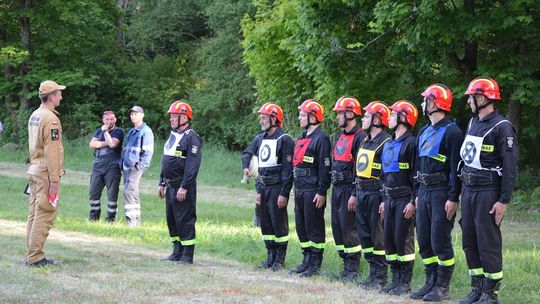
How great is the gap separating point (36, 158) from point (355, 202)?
432cm

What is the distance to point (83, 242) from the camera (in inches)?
537

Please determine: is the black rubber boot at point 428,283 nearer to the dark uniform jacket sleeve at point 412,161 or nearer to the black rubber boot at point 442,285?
the black rubber boot at point 442,285

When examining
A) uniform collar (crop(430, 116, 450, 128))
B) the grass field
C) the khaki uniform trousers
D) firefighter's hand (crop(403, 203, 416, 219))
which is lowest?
the grass field

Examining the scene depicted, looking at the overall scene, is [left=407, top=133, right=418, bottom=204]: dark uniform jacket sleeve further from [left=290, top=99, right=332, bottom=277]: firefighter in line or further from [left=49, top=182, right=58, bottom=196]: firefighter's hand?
[left=49, top=182, right=58, bottom=196]: firefighter's hand

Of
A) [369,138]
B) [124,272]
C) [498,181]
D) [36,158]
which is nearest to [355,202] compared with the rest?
[369,138]

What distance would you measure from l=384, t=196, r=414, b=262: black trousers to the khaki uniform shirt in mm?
4384

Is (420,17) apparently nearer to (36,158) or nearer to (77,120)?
(36,158)

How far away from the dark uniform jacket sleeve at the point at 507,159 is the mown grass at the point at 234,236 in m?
1.48

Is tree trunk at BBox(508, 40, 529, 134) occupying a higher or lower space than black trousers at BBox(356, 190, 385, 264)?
higher

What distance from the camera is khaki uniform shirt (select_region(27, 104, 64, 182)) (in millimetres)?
10617

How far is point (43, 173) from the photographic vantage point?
35.1ft

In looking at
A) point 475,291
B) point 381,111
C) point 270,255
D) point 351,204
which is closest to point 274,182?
point 270,255

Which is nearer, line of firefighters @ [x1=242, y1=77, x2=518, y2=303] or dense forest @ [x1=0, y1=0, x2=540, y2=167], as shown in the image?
line of firefighters @ [x1=242, y1=77, x2=518, y2=303]

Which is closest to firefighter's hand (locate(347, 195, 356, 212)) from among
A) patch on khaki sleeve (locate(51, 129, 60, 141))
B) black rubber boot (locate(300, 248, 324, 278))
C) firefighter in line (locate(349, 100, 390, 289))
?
firefighter in line (locate(349, 100, 390, 289))
